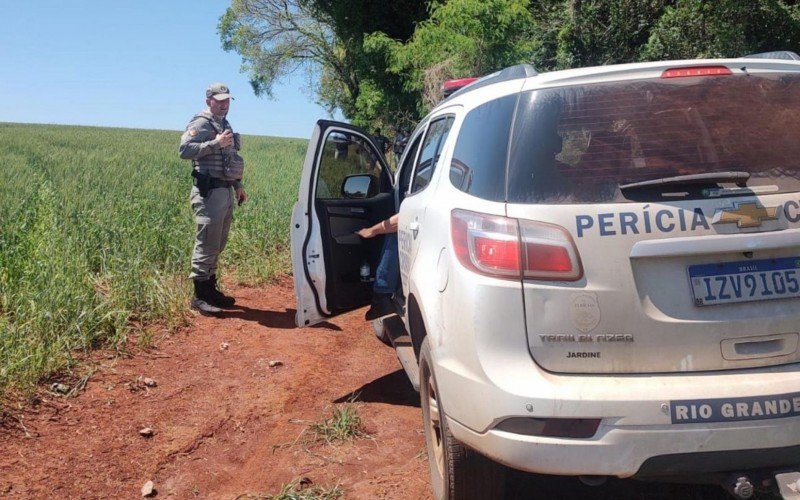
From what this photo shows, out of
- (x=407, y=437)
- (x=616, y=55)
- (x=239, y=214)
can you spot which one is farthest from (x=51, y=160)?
(x=407, y=437)

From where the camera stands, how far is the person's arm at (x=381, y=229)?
4480 millimetres

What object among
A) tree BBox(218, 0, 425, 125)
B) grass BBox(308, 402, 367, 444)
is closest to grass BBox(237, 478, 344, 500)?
grass BBox(308, 402, 367, 444)

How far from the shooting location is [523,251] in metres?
2.33

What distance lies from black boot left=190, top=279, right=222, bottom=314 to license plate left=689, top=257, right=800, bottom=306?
487cm

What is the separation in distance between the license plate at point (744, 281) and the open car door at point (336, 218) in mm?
2808

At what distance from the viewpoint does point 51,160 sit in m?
15.6

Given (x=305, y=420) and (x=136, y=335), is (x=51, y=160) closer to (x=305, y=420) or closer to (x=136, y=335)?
(x=136, y=335)

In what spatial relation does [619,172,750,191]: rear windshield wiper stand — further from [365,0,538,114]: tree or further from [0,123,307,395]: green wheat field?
[365,0,538,114]: tree

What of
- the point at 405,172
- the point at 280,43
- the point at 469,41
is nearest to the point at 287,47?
the point at 280,43

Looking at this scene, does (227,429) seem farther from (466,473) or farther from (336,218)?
(466,473)

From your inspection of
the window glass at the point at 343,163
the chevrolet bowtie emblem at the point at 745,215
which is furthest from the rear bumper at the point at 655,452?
the window glass at the point at 343,163

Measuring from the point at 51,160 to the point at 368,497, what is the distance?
14819 millimetres

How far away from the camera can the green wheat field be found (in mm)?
4863

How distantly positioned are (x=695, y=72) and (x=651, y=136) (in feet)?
1.16
